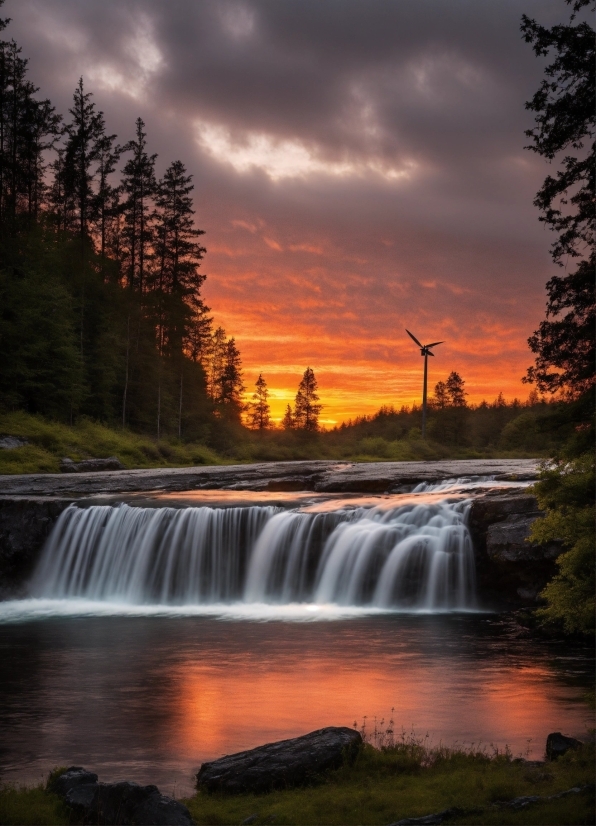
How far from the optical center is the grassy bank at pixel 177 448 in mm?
44375

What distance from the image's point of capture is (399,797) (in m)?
8.74

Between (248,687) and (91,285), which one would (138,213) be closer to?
(91,285)

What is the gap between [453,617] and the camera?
882 inches

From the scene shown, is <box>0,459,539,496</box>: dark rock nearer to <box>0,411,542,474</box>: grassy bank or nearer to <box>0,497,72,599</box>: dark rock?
<box>0,497,72,599</box>: dark rock

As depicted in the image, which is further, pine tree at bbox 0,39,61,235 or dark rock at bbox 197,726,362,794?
pine tree at bbox 0,39,61,235

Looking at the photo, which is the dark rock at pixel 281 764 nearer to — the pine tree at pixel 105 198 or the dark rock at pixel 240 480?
the dark rock at pixel 240 480

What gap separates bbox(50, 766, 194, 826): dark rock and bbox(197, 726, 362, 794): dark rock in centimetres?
150

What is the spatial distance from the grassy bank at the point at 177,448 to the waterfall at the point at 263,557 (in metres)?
14.4

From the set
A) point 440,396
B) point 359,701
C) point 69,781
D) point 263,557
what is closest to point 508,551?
point 263,557

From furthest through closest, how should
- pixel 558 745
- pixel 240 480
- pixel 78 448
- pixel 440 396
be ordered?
pixel 440 396, pixel 78 448, pixel 240 480, pixel 558 745

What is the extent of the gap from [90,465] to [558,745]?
3691 cm

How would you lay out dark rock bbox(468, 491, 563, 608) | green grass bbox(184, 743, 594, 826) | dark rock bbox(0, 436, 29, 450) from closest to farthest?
green grass bbox(184, 743, 594, 826), dark rock bbox(468, 491, 563, 608), dark rock bbox(0, 436, 29, 450)

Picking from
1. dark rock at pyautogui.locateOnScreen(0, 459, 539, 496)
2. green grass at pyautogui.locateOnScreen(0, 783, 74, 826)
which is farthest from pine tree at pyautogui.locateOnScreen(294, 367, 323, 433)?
green grass at pyautogui.locateOnScreen(0, 783, 74, 826)

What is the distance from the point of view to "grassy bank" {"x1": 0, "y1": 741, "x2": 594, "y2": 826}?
7.77 metres
